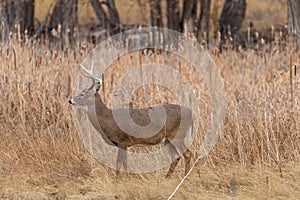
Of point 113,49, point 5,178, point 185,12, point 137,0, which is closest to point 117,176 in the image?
point 5,178

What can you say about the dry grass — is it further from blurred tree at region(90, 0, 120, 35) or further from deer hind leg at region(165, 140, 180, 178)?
blurred tree at region(90, 0, 120, 35)

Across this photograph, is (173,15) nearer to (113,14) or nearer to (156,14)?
(156,14)

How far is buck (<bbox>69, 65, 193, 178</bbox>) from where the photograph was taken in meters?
5.29

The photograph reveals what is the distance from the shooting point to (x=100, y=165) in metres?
5.86

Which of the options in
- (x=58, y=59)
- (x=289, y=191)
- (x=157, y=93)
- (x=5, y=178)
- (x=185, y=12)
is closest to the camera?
(x=289, y=191)

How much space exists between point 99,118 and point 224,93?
2072 millimetres

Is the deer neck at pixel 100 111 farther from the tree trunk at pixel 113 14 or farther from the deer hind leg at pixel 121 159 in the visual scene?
the tree trunk at pixel 113 14

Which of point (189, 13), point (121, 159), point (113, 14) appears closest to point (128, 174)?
point (121, 159)

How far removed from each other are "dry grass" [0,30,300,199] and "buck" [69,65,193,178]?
32cm

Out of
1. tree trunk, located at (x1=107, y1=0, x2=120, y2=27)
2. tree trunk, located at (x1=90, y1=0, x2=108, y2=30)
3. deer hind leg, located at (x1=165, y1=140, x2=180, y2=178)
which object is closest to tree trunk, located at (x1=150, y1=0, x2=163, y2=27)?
tree trunk, located at (x1=107, y1=0, x2=120, y2=27)

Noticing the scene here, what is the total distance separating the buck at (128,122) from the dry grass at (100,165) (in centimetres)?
32

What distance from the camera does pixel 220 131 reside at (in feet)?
20.1

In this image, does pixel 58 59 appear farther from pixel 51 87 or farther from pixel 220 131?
pixel 220 131

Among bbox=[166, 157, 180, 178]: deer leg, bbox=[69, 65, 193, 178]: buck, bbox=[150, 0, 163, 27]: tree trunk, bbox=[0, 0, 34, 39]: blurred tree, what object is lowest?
bbox=[166, 157, 180, 178]: deer leg
